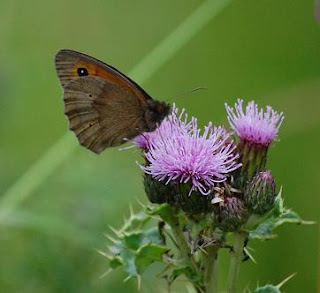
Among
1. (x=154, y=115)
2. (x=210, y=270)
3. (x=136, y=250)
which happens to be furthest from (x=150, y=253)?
(x=154, y=115)

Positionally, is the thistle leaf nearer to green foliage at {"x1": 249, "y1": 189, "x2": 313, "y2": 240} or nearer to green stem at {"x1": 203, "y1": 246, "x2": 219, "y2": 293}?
green stem at {"x1": 203, "y1": 246, "x2": 219, "y2": 293}

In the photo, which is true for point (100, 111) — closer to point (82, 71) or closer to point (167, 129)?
point (82, 71)

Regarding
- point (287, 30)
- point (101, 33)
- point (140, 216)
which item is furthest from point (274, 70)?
point (140, 216)

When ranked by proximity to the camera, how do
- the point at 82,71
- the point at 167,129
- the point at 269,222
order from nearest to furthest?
the point at 269,222, the point at 167,129, the point at 82,71

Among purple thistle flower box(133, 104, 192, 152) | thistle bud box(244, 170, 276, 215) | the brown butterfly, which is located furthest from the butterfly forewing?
thistle bud box(244, 170, 276, 215)

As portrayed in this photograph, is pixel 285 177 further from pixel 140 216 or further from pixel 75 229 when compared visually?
pixel 140 216

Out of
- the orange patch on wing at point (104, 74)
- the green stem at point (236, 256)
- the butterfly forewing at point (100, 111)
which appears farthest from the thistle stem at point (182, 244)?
the orange patch on wing at point (104, 74)

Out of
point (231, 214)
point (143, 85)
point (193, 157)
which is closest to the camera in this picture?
point (231, 214)

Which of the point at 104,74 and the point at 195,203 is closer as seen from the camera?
the point at 195,203
